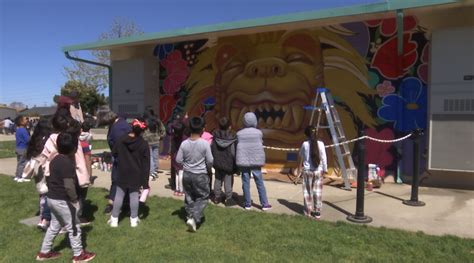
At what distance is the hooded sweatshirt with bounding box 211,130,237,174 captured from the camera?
745cm

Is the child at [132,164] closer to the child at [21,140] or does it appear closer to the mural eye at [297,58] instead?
the child at [21,140]

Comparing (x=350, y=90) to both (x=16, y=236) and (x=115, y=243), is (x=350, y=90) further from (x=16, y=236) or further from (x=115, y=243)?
(x=16, y=236)

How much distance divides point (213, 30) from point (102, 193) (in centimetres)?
449

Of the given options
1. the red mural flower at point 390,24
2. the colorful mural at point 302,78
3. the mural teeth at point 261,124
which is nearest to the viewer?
the red mural flower at point 390,24

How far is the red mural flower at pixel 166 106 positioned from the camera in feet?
43.7

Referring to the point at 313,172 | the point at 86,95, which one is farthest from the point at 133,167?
the point at 86,95

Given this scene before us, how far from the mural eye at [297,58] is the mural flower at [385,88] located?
1755 millimetres

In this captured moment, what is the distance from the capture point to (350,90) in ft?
33.2

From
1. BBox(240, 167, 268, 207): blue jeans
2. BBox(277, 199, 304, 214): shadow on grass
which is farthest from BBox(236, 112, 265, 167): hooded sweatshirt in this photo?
BBox(277, 199, 304, 214): shadow on grass

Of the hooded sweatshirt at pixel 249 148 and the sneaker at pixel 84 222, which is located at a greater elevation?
the hooded sweatshirt at pixel 249 148

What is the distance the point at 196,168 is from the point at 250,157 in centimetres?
124

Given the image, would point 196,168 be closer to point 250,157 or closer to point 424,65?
point 250,157

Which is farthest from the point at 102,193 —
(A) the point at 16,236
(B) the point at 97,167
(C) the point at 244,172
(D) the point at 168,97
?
(D) the point at 168,97

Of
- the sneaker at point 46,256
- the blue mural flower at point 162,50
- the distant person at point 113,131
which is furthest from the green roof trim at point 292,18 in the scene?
the sneaker at point 46,256
